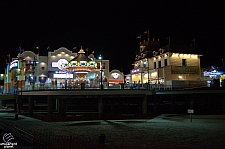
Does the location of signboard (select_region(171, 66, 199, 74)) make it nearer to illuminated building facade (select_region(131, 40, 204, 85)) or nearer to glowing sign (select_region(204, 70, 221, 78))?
illuminated building facade (select_region(131, 40, 204, 85))

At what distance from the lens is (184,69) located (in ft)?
164

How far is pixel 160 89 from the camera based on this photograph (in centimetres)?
4162

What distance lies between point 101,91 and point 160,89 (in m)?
14.0

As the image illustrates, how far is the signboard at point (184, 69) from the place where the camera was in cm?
4919

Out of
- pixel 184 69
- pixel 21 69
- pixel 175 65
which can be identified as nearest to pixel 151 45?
pixel 175 65

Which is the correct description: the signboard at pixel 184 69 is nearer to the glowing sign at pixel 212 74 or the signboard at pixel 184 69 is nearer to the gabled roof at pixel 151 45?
the glowing sign at pixel 212 74

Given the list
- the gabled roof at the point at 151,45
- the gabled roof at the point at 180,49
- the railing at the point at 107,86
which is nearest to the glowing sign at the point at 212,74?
the gabled roof at the point at 180,49

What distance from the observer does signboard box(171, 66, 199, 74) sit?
49188mm

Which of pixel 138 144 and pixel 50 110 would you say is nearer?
pixel 138 144

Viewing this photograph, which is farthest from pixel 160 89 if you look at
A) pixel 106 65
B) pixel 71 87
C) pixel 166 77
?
pixel 106 65

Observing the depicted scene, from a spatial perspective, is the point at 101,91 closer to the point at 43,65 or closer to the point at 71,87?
the point at 71,87

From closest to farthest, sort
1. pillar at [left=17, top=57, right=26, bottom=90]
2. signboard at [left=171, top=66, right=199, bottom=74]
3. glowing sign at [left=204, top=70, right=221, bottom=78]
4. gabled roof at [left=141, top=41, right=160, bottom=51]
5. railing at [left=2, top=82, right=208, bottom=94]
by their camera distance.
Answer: railing at [left=2, top=82, right=208, bottom=94] < signboard at [left=171, top=66, right=199, bottom=74] < pillar at [left=17, top=57, right=26, bottom=90] < glowing sign at [left=204, top=70, right=221, bottom=78] < gabled roof at [left=141, top=41, right=160, bottom=51]

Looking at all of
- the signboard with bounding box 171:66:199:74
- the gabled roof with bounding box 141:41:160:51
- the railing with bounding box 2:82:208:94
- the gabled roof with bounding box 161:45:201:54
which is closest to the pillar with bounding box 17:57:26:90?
the railing with bounding box 2:82:208:94

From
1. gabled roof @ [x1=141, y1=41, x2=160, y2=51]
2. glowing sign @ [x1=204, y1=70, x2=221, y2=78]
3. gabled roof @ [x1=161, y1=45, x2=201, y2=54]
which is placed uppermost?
gabled roof @ [x1=141, y1=41, x2=160, y2=51]
